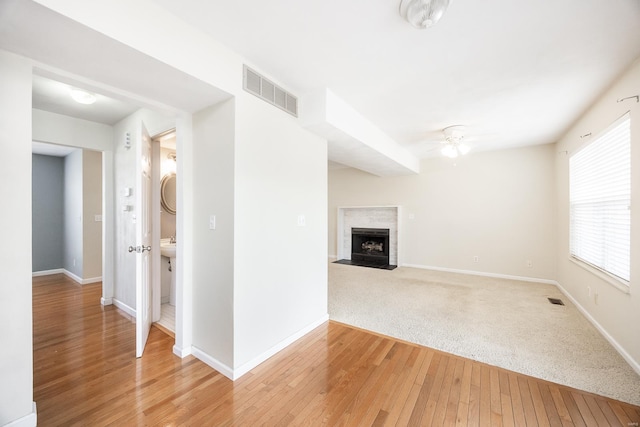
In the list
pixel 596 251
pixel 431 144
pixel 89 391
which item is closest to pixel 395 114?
pixel 431 144

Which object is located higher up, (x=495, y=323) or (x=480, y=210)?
(x=480, y=210)

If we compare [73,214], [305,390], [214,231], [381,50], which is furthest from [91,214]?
[381,50]

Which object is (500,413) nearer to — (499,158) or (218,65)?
(218,65)

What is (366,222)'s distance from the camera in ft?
22.2

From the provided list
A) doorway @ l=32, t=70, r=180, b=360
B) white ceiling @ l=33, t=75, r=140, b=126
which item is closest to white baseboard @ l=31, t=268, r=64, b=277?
doorway @ l=32, t=70, r=180, b=360

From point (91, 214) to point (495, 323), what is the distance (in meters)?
6.56

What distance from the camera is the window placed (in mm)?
2396

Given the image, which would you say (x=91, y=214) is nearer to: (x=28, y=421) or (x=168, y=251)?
(x=168, y=251)

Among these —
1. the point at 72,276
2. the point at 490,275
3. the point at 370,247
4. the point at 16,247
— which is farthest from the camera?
the point at 370,247

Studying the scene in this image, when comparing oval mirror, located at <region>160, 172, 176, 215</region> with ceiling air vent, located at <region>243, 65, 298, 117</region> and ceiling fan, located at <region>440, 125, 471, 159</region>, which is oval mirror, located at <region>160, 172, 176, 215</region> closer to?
ceiling air vent, located at <region>243, 65, 298, 117</region>

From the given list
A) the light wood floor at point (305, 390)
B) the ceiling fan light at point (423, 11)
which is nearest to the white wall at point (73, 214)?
the light wood floor at point (305, 390)

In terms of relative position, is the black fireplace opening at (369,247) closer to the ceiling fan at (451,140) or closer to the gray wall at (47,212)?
the ceiling fan at (451,140)

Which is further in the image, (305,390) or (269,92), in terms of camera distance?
(269,92)

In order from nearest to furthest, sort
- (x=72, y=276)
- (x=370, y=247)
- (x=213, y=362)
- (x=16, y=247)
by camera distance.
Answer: (x=16, y=247) → (x=213, y=362) → (x=72, y=276) → (x=370, y=247)
